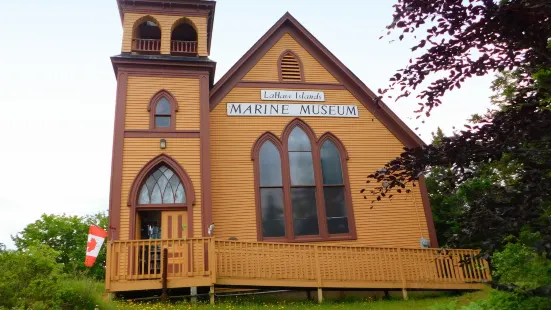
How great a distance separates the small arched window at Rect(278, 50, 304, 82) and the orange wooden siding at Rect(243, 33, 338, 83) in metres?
0.14

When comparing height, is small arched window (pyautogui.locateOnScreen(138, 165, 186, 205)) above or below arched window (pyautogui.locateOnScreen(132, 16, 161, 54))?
below

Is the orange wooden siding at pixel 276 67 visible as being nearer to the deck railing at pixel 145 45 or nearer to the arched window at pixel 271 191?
the arched window at pixel 271 191

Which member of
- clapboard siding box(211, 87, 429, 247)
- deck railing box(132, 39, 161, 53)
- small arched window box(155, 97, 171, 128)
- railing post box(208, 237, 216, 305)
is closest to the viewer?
railing post box(208, 237, 216, 305)

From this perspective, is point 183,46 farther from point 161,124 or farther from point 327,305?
point 327,305

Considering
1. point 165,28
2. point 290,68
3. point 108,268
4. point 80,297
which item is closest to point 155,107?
point 165,28

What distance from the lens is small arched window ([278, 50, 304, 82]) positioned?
16.3 m

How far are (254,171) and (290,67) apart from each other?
172 inches

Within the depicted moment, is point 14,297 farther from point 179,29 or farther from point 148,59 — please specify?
point 179,29

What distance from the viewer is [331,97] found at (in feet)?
53.8

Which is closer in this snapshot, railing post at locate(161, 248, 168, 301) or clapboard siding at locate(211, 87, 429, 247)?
railing post at locate(161, 248, 168, 301)

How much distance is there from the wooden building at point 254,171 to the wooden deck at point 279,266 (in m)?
0.04

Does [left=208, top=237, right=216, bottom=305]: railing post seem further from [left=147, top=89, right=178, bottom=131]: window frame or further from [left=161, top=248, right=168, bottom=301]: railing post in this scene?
[left=147, top=89, right=178, bottom=131]: window frame

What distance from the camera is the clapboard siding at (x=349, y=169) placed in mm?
14156

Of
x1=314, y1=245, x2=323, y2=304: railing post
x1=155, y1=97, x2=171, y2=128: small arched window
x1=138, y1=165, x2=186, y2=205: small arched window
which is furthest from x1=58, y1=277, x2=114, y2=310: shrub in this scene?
x1=155, y1=97, x2=171, y2=128: small arched window
